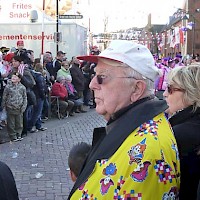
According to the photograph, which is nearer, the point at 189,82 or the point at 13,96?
the point at 189,82

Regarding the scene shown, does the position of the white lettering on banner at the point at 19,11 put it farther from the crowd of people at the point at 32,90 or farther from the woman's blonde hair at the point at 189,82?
the woman's blonde hair at the point at 189,82

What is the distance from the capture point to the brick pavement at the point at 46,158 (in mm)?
5809

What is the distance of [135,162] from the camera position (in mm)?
1870

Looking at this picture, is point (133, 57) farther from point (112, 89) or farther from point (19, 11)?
point (19, 11)

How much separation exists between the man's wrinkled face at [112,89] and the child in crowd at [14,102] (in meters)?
6.55

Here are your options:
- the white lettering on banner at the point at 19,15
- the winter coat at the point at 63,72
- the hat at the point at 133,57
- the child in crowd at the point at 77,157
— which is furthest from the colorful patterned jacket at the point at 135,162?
the white lettering on banner at the point at 19,15

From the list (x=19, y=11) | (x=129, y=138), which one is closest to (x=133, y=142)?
(x=129, y=138)

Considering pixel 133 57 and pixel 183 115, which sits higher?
pixel 133 57

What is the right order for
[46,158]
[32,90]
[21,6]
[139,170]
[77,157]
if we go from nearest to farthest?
[139,170], [77,157], [46,158], [32,90], [21,6]

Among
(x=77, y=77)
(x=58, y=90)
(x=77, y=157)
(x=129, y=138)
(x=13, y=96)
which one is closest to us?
(x=129, y=138)

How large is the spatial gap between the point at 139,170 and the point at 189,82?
1.31 meters

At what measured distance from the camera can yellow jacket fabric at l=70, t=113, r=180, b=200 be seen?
186cm

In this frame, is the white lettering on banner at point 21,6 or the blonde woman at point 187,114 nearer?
the blonde woman at point 187,114

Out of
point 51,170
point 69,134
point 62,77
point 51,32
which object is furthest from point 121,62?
point 51,32
